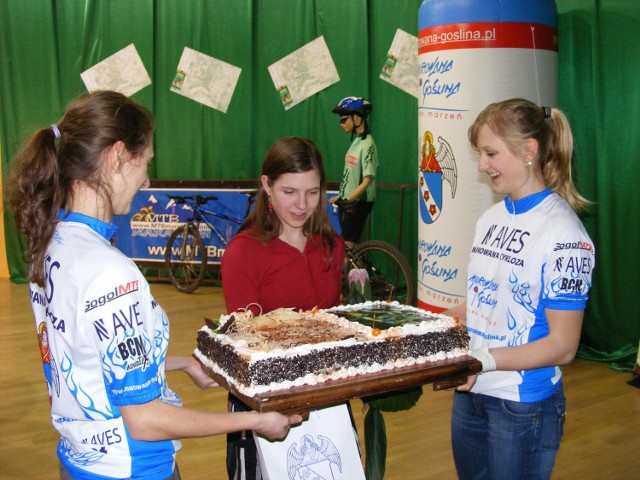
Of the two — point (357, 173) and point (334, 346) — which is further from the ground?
point (357, 173)

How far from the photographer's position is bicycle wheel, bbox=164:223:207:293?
6.75m

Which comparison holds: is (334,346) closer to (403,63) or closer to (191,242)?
(403,63)

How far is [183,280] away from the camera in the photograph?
7242 millimetres

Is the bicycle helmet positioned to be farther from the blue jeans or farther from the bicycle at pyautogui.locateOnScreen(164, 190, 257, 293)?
the blue jeans

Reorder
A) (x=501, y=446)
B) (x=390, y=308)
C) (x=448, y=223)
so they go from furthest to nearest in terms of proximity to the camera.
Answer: (x=448, y=223)
(x=390, y=308)
(x=501, y=446)

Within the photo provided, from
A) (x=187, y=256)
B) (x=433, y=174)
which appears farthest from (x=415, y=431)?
(x=187, y=256)

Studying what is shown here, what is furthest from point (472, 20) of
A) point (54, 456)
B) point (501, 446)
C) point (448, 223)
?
point (54, 456)

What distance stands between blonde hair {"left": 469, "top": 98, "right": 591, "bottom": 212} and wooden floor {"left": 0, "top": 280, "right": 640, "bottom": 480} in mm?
1662

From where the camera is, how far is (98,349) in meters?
1.23

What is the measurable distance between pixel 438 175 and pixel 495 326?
8.38 ft

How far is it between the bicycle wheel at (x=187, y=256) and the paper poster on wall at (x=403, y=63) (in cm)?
233

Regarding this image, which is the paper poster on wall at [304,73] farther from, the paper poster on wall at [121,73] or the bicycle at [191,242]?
the paper poster on wall at [121,73]

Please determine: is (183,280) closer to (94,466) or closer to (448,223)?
(448,223)

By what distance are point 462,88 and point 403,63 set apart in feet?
7.01
